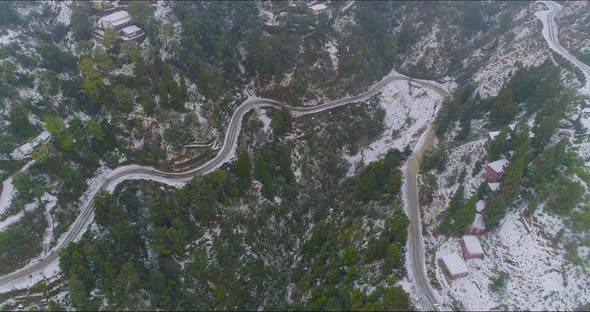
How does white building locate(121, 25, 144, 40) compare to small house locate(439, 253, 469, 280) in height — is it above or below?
above

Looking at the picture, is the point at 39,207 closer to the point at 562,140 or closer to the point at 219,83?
the point at 219,83

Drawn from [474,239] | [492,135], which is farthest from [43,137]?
[492,135]

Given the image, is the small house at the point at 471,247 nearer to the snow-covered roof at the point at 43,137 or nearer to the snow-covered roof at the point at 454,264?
the snow-covered roof at the point at 454,264

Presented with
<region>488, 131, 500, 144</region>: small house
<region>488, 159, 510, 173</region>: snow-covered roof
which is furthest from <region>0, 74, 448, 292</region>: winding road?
Answer: <region>488, 131, 500, 144</region>: small house

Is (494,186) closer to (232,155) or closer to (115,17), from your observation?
(232,155)

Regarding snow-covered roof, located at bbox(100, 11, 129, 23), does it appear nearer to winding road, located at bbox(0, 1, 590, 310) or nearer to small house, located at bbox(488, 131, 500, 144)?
winding road, located at bbox(0, 1, 590, 310)

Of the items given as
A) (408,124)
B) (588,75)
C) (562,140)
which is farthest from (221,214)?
(588,75)

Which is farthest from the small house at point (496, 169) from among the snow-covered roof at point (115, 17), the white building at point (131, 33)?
the snow-covered roof at point (115, 17)
